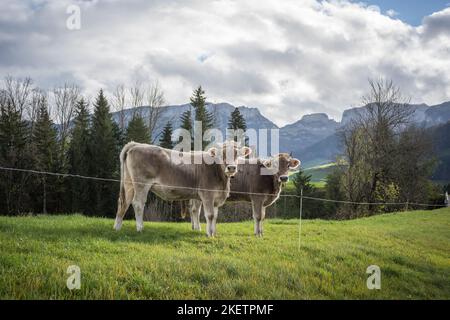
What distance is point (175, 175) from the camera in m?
10.8

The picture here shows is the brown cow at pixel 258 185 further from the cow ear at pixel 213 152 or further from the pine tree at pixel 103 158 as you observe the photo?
the pine tree at pixel 103 158

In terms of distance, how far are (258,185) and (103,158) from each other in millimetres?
34291

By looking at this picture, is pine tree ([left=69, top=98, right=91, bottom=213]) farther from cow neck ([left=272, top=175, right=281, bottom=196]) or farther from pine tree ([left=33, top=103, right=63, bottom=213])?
cow neck ([left=272, top=175, right=281, bottom=196])

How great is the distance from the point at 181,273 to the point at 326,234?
8942mm

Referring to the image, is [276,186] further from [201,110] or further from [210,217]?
[201,110]

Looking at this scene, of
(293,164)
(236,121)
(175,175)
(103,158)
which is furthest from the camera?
(236,121)

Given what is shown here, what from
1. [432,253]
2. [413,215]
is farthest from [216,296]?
[413,215]

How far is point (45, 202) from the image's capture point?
38.6 m

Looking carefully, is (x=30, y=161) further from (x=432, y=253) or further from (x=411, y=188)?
(x=411, y=188)

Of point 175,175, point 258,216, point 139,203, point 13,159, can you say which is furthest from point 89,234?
point 13,159

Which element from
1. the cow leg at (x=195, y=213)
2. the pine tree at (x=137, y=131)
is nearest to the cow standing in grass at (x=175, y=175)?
the cow leg at (x=195, y=213)

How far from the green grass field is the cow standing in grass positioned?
932 millimetres

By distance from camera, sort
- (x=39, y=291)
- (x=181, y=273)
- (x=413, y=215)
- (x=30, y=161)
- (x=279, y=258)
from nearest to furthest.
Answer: (x=39, y=291), (x=181, y=273), (x=279, y=258), (x=413, y=215), (x=30, y=161)

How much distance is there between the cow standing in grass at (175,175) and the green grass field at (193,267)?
932 mm
